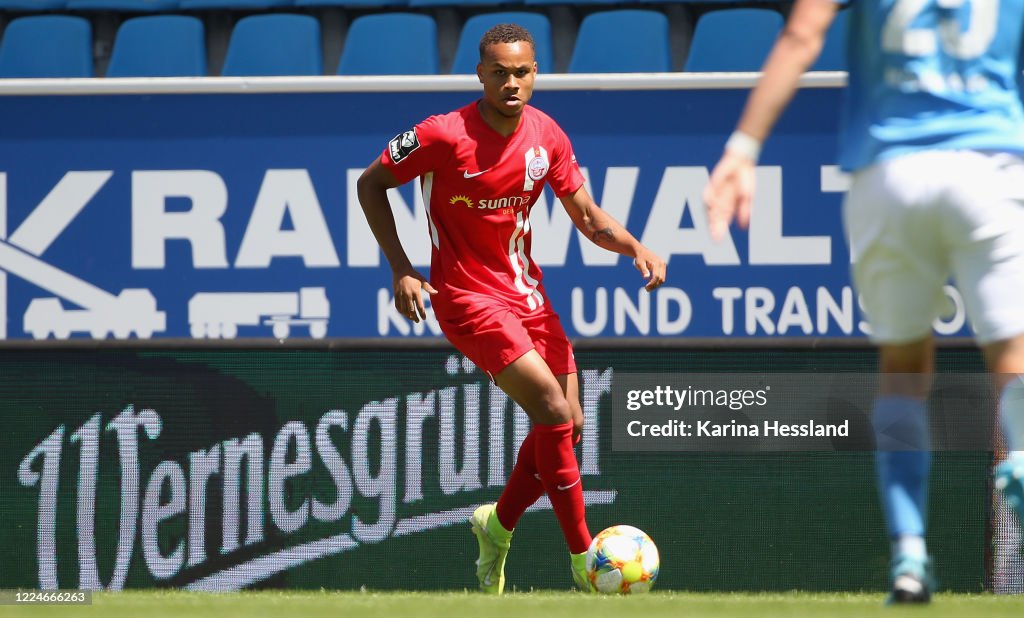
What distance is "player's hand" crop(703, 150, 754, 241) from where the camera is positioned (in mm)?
2422

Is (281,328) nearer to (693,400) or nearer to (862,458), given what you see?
(693,400)

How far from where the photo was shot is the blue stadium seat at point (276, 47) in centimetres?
830

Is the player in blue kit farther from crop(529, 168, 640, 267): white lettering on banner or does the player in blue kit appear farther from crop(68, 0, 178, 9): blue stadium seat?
crop(68, 0, 178, 9): blue stadium seat

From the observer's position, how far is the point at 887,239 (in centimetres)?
250

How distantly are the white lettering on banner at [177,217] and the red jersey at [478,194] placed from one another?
8.06 ft

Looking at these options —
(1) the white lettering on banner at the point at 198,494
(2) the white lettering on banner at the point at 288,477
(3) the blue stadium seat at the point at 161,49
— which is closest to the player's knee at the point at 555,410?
(2) the white lettering on banner at the point at 288,477

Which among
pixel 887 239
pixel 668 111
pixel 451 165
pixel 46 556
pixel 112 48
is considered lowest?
pixel 46 556

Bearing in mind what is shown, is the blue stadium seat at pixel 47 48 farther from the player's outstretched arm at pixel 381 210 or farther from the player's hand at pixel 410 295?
the player's hand at pixel 410 295

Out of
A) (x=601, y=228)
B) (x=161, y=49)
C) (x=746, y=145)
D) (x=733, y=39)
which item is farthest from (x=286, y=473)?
(x=161, y=49)

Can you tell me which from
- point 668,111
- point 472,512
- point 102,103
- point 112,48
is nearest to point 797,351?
point 472,512

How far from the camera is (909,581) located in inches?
102

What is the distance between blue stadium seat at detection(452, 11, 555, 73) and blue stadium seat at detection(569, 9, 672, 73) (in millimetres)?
172

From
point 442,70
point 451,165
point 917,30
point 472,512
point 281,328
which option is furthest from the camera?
→ point 442,70

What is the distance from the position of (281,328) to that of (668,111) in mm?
2130
